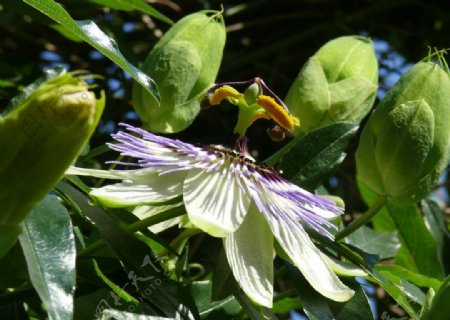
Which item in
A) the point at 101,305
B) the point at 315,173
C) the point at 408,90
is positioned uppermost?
the point at 408,90

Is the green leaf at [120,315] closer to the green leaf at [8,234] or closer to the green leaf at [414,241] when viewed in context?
the green leaf at [8,234]

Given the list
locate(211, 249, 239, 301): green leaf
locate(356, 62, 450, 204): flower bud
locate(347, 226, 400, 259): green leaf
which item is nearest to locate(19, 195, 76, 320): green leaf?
locate(211, 249, 239, 301): green leaf

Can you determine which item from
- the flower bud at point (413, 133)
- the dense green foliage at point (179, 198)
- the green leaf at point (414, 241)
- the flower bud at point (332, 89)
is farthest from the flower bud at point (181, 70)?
the green leaf at point (414, 241)

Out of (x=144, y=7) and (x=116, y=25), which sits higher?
(x=144, y=7)

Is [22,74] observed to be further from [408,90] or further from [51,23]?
[408,90]

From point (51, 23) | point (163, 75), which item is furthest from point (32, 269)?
point (51, 23)

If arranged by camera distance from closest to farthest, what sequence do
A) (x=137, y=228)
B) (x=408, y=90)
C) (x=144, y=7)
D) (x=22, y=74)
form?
(x=137, y=228)
(x=408, y=90)
(x=144, y=7)
(x=22, y=74)

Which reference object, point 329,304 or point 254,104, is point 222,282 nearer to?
point 329,304

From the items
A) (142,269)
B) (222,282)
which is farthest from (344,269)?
(142,269)
